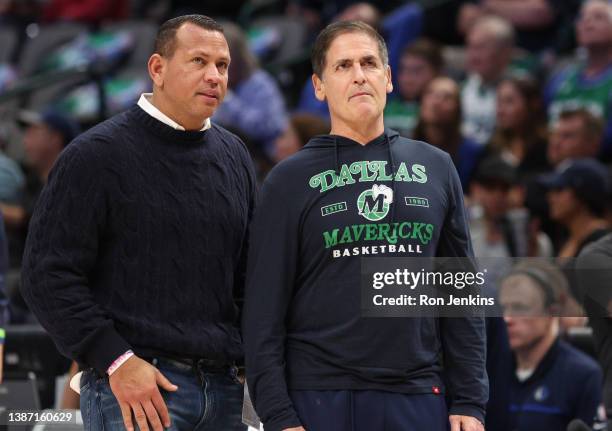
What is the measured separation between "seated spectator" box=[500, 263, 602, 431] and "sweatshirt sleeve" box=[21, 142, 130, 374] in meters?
1.88

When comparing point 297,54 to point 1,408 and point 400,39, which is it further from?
point 1,408

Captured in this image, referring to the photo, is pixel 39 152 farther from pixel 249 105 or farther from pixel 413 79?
pixel 413 79

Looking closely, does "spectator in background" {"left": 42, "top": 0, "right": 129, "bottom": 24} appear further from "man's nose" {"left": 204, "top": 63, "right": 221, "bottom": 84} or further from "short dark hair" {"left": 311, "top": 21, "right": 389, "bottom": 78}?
"short dark hair" {"left": 311, "top": 21, "right": 389, "bottom": 78}

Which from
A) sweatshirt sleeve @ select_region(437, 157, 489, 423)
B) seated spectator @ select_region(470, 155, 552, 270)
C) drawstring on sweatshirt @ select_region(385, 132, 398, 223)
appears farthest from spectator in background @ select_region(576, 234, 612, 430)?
seated spectator @ select_region(470, 155, 552, 270)

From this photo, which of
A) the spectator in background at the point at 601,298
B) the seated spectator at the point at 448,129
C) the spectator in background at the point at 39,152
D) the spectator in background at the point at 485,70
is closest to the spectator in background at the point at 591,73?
the spectator in background at the point at 485,70

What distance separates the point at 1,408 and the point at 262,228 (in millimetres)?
1691

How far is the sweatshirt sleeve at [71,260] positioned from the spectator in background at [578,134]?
4.22 m

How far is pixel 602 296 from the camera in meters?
3.85

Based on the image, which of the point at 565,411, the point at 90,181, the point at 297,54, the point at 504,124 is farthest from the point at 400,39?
the point at 90,181

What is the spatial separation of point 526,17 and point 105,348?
647 centimetres

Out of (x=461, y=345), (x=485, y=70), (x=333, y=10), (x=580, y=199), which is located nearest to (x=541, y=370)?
(x=580, y=199)

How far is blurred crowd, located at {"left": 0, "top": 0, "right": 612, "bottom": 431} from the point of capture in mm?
5293

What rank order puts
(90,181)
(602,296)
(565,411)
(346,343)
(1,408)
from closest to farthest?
(346,343) → (90,181) → (602,296) → (1,408) → (565,411)

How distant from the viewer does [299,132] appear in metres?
7.15
